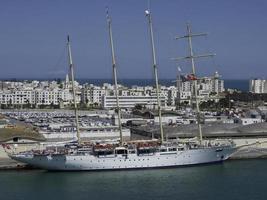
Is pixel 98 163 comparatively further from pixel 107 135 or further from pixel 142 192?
pixel 107 135

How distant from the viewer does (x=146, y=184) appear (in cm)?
1781

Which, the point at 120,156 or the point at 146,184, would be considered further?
the point at 120,156

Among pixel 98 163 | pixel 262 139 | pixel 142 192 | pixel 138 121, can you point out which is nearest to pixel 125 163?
pixel 98 163

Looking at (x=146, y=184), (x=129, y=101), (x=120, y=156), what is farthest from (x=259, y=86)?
(x=146, y=184)

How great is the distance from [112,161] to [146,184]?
8.84ft

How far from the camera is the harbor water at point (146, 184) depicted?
53.2 feet

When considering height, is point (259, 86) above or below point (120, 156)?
above

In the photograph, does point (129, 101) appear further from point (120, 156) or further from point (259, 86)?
point (120, 156)

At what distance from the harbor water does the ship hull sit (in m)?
0.29

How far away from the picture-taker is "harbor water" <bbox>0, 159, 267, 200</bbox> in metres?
16.2

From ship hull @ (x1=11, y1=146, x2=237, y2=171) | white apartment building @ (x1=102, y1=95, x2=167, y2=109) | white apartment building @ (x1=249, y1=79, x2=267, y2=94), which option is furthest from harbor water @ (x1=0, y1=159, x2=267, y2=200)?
white apartment building @ (x1=249, y1=79, x2=267, y2=94)

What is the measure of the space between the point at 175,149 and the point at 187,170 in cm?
94

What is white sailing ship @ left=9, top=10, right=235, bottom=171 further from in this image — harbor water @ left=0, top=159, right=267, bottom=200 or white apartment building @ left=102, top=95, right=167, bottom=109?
white apartment building @ left=102, top=95, right=167, bottom=109

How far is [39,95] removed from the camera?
2368 inches
